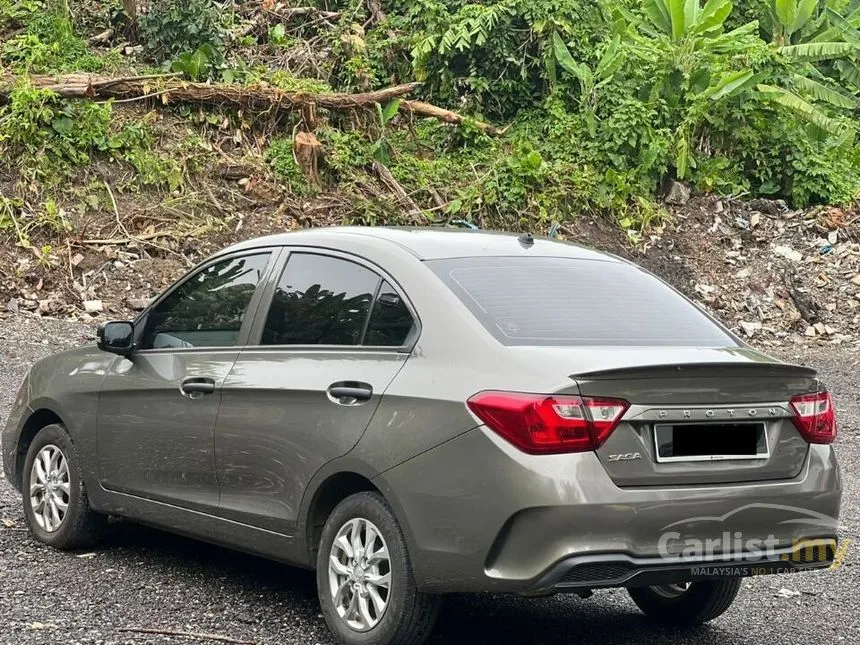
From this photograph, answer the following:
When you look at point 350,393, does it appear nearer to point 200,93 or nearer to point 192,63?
point 200,93

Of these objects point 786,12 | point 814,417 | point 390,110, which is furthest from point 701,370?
point 786,12

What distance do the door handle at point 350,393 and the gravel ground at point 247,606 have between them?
1.00 meters

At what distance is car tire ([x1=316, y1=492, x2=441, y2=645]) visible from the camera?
443 cm

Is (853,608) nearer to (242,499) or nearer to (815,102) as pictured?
(242,499)

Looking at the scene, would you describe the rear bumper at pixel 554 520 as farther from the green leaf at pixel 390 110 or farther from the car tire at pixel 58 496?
the green leaf at pixel 390 110

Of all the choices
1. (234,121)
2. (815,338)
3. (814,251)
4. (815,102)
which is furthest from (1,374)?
(815,102)

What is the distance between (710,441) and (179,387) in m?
2.46

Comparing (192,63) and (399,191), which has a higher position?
(192,63)

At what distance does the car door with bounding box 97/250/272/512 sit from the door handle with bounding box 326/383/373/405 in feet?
2.52

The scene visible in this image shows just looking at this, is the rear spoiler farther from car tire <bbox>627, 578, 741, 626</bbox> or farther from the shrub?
the shrub

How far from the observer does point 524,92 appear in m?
21.0

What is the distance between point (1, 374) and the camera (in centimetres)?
1241

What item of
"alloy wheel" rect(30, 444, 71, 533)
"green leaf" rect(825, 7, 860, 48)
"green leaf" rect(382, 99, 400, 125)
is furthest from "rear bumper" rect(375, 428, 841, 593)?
"green leaf" rect(825, 7, 860, 48)

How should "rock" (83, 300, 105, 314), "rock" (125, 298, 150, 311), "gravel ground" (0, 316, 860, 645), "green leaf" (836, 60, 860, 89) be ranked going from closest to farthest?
"gravel ground" (0, 316, 860, 645) < "rock" (83, 300, 105, 314) < "rock" (125, 298, 150, 311) < "green leaf" (836, 60, 860, 89)
